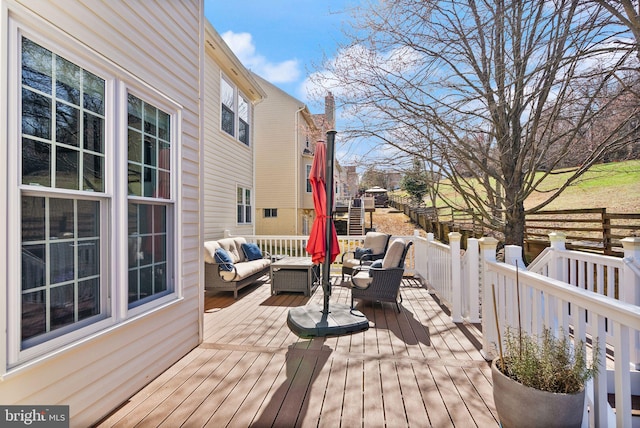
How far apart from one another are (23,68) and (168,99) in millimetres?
1243

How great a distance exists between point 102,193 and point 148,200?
482 mm

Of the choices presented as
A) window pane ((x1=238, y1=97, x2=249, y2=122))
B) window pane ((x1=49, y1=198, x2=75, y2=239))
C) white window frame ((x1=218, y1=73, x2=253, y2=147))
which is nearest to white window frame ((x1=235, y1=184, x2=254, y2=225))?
white window frame ((x1=218, y1=73, x2=253, y2=147))

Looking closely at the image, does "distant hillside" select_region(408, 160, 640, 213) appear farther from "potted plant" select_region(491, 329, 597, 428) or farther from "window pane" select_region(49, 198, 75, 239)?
"window pane" select_region(49, 198, 75, 239)

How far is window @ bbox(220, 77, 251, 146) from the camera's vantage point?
8.02 metres

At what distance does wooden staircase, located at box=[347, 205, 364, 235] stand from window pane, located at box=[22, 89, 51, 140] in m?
15.6

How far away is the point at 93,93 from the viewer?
2246mm

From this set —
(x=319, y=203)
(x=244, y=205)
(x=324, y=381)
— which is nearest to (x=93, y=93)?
(x=319, y=203)

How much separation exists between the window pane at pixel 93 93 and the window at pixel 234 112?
18.5 ft

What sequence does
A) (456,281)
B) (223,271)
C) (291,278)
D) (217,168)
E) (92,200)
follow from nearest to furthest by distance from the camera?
(92,200) → (456,281) → (223,271) → (291,278) → (217,168)

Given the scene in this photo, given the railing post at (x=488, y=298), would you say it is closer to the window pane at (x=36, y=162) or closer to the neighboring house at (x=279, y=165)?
the window pane at (x=36, y=162)

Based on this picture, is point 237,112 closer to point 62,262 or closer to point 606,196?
point 62,262

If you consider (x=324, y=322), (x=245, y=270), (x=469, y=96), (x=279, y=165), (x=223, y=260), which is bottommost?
(x=324, y=322)

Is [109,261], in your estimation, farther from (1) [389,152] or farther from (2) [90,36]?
(1) [389,152]

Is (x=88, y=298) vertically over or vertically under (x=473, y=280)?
over
